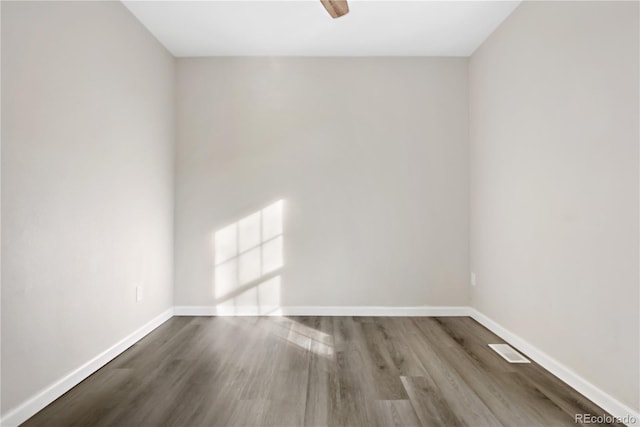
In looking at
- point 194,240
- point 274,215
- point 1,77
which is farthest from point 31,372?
point 274,215

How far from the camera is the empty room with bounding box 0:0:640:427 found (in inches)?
80.7

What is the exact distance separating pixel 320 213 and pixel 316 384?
200 centimetres

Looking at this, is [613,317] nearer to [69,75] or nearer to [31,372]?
[31,372]

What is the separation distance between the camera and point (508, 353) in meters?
2.95

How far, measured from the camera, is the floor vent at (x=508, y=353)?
110 inches

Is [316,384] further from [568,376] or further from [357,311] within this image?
[357,311]

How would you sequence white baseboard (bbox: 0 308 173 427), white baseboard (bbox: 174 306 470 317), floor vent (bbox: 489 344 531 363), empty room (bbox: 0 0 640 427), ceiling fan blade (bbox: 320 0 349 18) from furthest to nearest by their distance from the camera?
white baseboard (bbox: 174 306 470 317) → floor vent (bbox: 489 344 531 363) → ceiling fan blade (bbox: 320 0 349 18) → empty room (bbox: 0 0 640 427) → white baseboard (bbox: 0 308 173 427)

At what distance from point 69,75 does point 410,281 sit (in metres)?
3.42

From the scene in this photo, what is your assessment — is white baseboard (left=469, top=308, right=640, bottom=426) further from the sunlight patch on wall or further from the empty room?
the sunlight patch on wall

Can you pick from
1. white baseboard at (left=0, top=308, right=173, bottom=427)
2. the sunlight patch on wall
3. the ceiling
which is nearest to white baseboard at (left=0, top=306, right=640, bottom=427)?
white baseboard at (left=0, top=308, right=173, bottom=427)

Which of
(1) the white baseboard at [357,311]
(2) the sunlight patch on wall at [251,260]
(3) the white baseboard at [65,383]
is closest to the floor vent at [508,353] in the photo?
(1) the white baseboard at [357,311]

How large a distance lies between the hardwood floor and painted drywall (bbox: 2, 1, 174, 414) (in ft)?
1.11

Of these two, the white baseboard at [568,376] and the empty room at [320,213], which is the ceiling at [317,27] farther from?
the white baseboard at [568,376]

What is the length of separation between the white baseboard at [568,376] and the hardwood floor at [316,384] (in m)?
0.05
